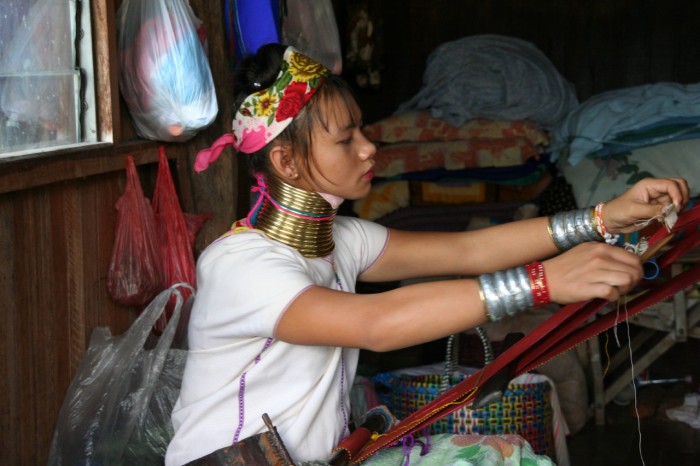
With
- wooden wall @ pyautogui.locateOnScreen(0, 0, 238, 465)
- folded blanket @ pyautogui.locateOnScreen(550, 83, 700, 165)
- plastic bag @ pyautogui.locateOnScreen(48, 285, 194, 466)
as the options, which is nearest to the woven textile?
plastic bag @ pyautogui.locateOnScreen(48, 285, 194, 466)

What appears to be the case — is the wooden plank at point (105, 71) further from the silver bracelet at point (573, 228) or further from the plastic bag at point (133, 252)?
the silver bracelet at point (573, 228)

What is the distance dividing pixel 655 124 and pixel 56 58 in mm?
3502

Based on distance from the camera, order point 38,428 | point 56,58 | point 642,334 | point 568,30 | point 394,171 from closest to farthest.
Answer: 1. point 38,428
2. point 56,58
3. point 642,334
4. point 394,171
5. point 568,30

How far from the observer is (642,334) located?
516cm

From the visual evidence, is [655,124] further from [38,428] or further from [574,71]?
[38,428]

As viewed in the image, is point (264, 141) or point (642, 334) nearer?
point (264, 141)

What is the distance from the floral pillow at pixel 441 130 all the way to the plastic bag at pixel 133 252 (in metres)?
2.87

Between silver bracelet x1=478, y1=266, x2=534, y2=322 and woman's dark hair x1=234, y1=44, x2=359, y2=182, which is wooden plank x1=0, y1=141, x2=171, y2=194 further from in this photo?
silver bracelet x1=478, y1=266, x2=534, y2=322

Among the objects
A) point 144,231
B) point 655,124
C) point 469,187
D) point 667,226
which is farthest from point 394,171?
point 667,226

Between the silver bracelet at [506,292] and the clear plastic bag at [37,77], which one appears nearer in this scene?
the silver bracelet at [506,292]

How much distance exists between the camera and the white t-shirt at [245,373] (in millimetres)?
2154

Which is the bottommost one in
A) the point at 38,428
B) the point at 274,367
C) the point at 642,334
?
the point at 642,334

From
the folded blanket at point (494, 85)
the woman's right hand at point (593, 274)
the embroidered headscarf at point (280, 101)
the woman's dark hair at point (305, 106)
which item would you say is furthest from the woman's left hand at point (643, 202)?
the folded blanket at point (494, 85)

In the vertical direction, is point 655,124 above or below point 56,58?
below
